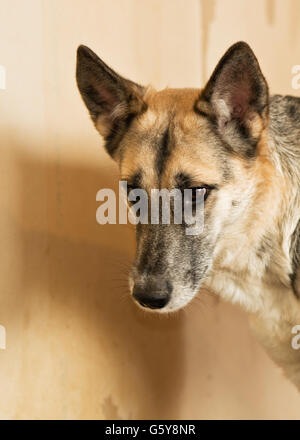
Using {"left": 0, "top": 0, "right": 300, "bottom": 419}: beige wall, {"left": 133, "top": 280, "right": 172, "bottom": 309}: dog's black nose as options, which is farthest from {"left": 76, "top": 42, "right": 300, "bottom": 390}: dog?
{"left": 0, "top": 0, "right": 300, "bottom": 419}: beige wall

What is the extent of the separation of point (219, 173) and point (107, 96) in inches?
20.1

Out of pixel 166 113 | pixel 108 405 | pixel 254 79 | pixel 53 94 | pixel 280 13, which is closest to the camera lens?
pixel 254 79

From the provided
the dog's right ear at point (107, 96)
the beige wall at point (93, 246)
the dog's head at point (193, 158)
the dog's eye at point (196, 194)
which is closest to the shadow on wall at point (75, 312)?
the beige wall at point (93, 246)

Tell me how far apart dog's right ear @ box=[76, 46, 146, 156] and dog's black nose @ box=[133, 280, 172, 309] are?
1.86 feet

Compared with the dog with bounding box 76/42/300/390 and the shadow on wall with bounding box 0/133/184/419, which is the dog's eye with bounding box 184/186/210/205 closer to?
the dog with bounding box 76/42/300/390

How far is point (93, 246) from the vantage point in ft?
7.25

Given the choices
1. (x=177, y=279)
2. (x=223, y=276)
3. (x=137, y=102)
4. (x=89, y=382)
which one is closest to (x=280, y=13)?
(x=137, y=102)

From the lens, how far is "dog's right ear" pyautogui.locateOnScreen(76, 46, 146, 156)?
5.75 ft

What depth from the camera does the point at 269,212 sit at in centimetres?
181

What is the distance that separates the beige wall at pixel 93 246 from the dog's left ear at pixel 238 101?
0.63 meters

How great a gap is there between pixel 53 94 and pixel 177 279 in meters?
0.86

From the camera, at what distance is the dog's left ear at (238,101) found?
159cm

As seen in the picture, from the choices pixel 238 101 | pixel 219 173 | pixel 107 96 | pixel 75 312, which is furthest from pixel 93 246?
pixel 238 101

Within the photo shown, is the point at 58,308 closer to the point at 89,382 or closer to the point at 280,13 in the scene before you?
the point at 89,382
